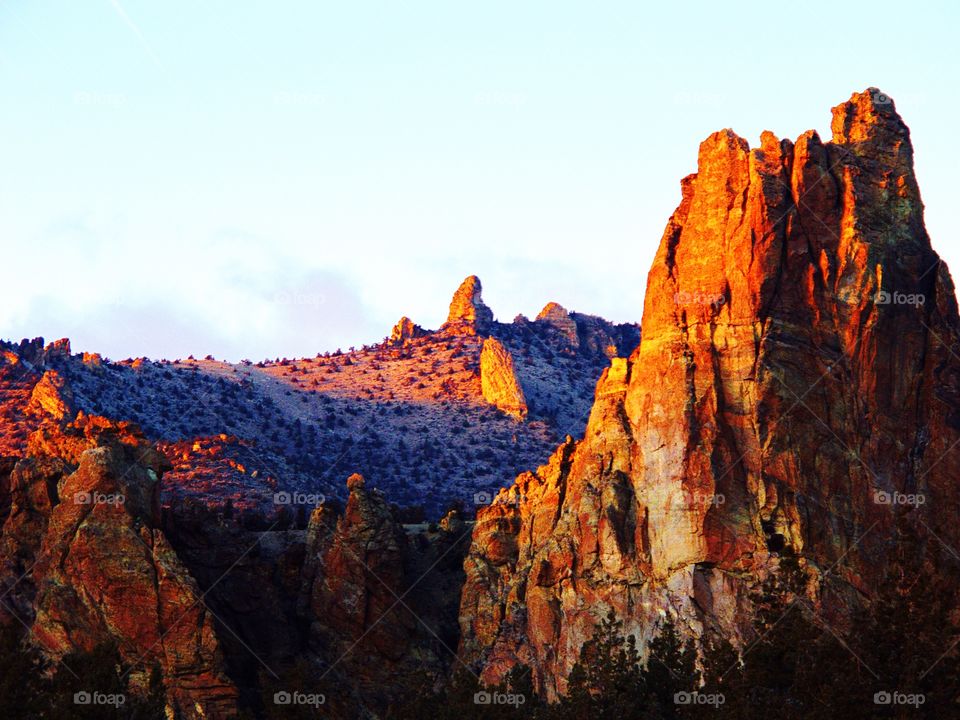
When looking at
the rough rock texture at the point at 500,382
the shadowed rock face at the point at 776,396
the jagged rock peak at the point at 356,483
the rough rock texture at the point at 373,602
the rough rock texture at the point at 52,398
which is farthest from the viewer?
the rough rock texture at the point at 500,382

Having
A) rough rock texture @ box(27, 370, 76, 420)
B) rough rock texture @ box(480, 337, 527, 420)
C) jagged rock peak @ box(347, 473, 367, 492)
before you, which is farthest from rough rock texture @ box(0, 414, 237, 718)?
rough rock texture @ box(480, 337, 527, 420)

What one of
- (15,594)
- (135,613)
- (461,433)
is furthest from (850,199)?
(461,433)

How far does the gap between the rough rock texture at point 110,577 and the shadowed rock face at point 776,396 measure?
765 inches

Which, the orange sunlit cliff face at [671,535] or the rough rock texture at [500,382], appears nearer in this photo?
the orange sunlit cliff face at [671,535]

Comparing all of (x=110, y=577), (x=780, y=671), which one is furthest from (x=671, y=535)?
(x=110, y=577)

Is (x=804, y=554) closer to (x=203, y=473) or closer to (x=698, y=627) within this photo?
(x=698, y=627)

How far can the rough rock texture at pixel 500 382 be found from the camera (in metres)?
189

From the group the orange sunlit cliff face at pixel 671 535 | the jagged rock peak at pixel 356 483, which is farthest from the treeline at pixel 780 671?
the jagged rock peak at pixel 356 483

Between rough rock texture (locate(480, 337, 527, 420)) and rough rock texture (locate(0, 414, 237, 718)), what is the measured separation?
7460 cm

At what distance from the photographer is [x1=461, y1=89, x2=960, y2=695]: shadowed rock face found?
97.4 metres

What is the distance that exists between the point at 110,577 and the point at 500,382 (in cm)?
8374

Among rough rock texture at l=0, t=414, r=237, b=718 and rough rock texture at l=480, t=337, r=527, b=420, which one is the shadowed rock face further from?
rough rock texture at l=480, t=337, r=527, b=420

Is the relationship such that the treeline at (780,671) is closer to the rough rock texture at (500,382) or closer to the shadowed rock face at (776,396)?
the shadowed rock face at (776,396)

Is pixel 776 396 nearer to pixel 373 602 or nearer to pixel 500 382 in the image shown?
pixel 373 602
